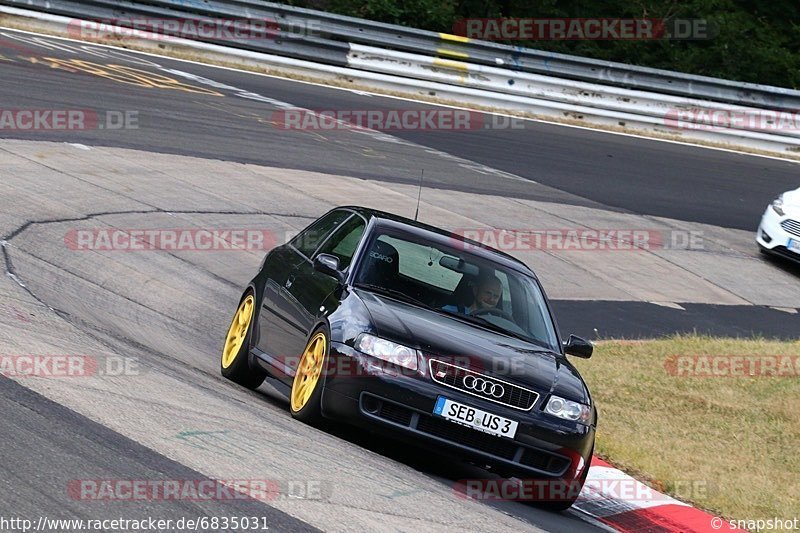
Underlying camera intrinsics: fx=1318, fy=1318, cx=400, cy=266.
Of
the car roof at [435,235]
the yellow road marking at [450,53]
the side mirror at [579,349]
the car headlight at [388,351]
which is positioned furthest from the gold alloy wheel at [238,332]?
the yellow road marking at [450,53]

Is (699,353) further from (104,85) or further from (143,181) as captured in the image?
(104,85)

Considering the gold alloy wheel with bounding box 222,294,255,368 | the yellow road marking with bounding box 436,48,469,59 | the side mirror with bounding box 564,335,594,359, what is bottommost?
the gold alloy wheel with bounding box 222,294,255,368

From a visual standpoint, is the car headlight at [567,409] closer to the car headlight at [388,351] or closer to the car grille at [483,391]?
the car grille at [483,391]

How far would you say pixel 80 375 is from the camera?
7.60 meters

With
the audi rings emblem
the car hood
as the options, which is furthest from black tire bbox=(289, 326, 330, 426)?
the audi rings emblem

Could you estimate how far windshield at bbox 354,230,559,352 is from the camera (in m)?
8.75

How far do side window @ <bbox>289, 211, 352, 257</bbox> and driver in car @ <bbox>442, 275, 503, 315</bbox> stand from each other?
1262 millimetres

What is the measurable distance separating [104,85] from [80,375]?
521 inches

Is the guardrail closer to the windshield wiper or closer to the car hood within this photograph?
the windshield wiper

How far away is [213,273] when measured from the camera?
1335 centimetres

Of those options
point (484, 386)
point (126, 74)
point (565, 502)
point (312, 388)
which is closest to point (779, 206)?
point (126, 74)

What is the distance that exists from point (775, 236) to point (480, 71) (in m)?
8.77

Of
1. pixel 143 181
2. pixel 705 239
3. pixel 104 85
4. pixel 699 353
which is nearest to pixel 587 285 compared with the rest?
pixel 699 353

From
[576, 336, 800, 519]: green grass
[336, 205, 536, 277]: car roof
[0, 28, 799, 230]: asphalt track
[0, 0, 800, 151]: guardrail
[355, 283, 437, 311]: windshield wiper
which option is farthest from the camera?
[0, 0, 800, 151]: guardrail
